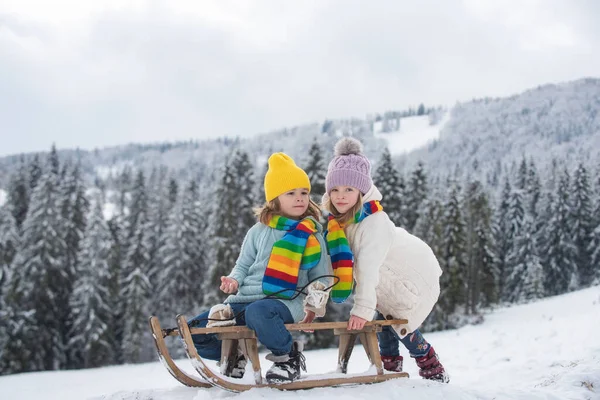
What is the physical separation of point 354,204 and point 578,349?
5836mm

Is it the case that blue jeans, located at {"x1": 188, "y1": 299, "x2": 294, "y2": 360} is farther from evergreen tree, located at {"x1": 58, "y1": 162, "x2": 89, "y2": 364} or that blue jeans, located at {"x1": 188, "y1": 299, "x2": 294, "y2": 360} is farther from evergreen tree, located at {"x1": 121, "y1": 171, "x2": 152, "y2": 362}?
evergreen tree, located at {"x1": 58, "y1": 162, "x2": 89, "y2": 364}

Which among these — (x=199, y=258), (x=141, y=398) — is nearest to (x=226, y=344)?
(x=141, y=398)

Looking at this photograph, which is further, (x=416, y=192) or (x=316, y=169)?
(x=416, y=192)

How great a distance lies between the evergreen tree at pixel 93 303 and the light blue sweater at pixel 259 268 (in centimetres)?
2917

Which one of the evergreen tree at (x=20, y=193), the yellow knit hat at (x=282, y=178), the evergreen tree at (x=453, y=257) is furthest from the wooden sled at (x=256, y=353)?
the evergreen tree at (x=20, y=193)

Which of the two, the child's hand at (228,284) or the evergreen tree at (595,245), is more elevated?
the child's hand at (228,284)

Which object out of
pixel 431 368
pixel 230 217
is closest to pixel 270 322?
pixel 431 368

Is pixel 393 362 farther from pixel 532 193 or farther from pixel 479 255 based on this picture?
pixel 532 193

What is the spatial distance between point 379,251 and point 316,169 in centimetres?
2199

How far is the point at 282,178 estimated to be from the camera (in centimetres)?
481

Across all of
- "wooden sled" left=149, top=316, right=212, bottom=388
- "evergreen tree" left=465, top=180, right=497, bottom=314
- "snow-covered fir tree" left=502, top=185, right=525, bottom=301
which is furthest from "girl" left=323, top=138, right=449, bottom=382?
"snow-covered fir tree" left=502, top=185, right=525, bottom=301

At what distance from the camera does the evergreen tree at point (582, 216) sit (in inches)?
1645

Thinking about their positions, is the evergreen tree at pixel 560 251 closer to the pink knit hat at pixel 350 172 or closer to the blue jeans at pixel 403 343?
the blue jeans at pixel 403 343

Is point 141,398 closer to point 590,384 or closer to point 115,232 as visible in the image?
point 590,384
